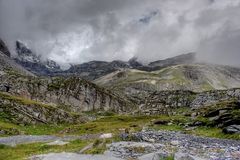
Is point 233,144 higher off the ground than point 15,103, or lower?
lower

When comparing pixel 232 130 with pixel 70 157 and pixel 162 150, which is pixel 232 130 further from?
pixel 70 157

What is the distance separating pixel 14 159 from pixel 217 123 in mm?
42980

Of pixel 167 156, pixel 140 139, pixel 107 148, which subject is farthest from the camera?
pixel 140 139

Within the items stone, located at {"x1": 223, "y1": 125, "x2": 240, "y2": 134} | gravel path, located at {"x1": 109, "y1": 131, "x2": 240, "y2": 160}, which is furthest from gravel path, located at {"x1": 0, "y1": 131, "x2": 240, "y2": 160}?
stone, located at {"x1": 223, "y1": 125, "x2": 240, "y2": 134}

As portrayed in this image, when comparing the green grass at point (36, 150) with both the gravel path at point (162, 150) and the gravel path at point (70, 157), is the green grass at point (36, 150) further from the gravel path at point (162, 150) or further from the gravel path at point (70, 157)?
the gravel path at point (162, 150)

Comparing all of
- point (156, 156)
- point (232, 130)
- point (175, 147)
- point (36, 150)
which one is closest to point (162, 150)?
point (175, 147)

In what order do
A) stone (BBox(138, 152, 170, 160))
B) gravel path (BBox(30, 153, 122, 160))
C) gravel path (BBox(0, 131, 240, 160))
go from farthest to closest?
gravel path (BBox(30, 153, 122, 160)), gravel path (BBox(0, 131, 240, 160)), stone (BBox(138, 152, 170, 160))

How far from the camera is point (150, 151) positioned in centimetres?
4784

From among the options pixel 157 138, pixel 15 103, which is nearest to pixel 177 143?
pixel 157 138

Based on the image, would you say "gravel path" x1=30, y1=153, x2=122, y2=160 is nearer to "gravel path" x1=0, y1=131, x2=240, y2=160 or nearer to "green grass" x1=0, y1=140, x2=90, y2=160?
"gravel path" x1=0, y1=131, x2=240, y2=160

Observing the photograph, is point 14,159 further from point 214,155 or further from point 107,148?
point 214,155

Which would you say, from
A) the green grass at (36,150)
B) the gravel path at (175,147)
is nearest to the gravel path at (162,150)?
the gravel path at (175,147)

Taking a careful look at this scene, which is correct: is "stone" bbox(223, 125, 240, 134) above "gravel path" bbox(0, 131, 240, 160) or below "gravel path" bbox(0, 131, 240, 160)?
above

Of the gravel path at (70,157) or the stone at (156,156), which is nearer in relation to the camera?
the stone at (156,156)
